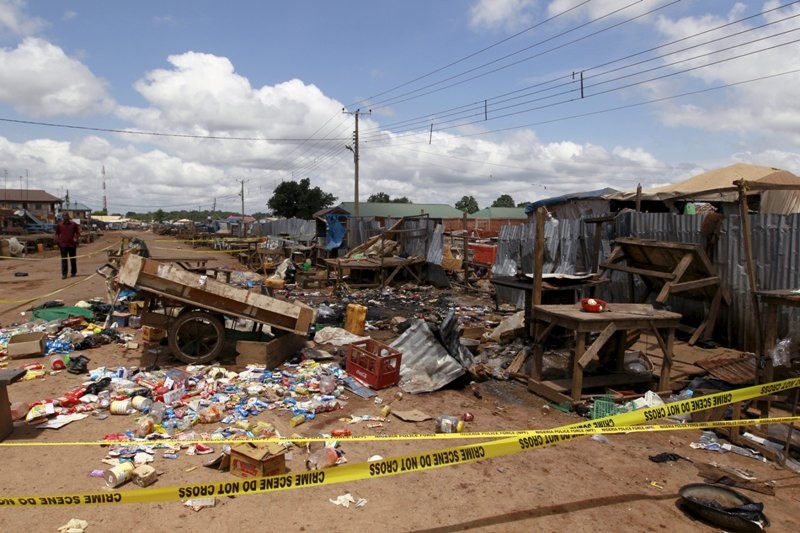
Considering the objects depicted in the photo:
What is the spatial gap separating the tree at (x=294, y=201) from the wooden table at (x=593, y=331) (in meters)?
58.3

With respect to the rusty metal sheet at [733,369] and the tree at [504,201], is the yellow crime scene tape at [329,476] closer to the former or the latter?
the rusty metal sheet at [733,369]

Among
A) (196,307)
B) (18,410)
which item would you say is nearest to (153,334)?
(196,307)

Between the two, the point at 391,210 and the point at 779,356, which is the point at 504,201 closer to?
the point at 391,210

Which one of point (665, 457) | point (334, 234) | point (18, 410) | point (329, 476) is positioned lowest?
point (665, 457)

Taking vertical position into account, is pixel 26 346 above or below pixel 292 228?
below

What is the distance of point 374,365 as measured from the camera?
640 centimetres

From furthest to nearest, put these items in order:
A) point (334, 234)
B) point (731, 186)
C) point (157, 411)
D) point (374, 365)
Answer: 1. point (334, 234)
2. point (731, 186)
3. point (374, 365)
4. point (157, 411)

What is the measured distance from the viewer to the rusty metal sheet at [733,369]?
5.43m

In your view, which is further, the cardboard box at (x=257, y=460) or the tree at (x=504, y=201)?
the tree at (x=504, y=201)

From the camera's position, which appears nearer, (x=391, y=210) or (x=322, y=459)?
(x=322, y=459)

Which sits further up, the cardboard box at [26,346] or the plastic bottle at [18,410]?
the cardboard box at [26,346]

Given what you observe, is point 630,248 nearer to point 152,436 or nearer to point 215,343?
point 215,343

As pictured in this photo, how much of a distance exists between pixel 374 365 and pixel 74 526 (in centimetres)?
369

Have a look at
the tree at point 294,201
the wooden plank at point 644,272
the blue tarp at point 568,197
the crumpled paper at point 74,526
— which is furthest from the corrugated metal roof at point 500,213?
the crumpled paper at point 74,526
